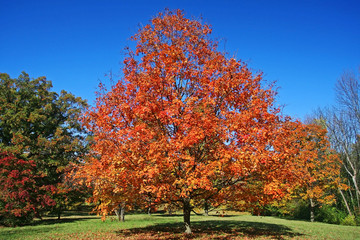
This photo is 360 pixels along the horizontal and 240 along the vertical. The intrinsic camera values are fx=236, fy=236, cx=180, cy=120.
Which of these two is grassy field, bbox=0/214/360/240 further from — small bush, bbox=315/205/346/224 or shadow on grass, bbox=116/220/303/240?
small bush, bbox=315/205/346/224

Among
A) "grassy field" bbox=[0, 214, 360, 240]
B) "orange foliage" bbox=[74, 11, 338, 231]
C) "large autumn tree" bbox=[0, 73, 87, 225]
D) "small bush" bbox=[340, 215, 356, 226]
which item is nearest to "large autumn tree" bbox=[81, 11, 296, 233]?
"orange foliage" bbox=[74, 11, 338, 231]

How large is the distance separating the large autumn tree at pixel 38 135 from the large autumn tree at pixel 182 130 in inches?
595

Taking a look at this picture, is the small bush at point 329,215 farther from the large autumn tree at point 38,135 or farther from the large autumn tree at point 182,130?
the large autumn tree at point 38,135

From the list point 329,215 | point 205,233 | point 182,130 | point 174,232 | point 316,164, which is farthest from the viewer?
point 329,215

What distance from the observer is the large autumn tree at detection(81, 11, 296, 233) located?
911 cm

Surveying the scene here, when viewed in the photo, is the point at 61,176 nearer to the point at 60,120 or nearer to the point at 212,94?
the point at 60,120

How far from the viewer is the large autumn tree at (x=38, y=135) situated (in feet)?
75.0

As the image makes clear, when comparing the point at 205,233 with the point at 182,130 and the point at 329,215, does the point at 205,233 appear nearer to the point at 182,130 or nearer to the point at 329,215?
the point at 182,130

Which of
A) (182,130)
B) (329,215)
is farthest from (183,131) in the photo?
(329,215)

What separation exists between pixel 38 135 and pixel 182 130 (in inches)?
916

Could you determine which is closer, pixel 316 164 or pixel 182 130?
pixel 182 130

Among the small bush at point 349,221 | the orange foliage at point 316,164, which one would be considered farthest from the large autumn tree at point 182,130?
the small bush at point 349,221

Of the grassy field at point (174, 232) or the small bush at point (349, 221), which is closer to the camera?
the grassy field at point (174, 232)

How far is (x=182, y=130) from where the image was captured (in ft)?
32.1
